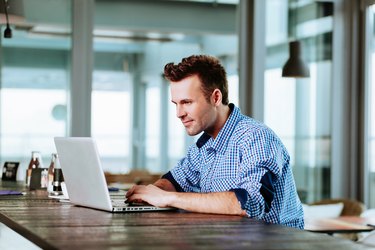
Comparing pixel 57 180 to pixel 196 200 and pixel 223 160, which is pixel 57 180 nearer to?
pixel 223 160

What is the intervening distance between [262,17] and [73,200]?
5275 millimetres

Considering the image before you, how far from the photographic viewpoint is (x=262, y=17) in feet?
27.8

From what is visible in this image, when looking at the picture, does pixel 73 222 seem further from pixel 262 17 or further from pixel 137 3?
pixel 137 3

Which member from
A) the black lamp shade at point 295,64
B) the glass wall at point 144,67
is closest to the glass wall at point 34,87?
the glass wall at point 144,67

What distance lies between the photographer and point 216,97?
141 inches

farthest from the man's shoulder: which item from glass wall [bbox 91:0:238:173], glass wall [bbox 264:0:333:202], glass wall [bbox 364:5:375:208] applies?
glass wall [bbox 91:0:238:173]

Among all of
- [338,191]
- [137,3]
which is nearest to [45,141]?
[137,3]

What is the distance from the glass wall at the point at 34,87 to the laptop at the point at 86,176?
474cm

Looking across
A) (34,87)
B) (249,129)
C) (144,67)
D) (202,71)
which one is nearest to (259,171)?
(249,129)

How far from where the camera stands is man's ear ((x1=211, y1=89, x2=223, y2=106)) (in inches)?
141

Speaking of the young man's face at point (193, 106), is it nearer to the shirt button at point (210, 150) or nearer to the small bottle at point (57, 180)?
the shirt button at point (210, 150)

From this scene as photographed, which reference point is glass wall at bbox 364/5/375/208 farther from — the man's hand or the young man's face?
the man's hand

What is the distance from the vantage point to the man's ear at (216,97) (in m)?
3.59

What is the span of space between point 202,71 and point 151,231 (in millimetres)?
1220
